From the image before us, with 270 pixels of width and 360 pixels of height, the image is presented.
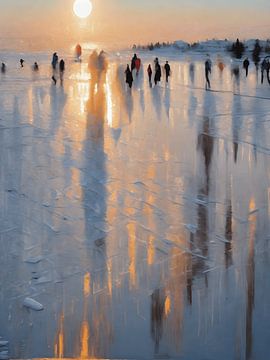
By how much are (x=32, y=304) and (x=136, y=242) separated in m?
1.65

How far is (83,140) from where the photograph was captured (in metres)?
12.1

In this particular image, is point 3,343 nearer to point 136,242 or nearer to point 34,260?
point 34,260

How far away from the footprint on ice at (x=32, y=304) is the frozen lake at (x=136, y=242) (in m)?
0.06

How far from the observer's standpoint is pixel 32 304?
4.83 m

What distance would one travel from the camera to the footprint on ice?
477cm

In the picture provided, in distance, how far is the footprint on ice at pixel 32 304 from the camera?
4.77 m

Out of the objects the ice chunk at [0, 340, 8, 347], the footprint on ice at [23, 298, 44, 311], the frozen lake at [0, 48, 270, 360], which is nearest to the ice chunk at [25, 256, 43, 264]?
the frozen lake at [0, 48, 270, 360]

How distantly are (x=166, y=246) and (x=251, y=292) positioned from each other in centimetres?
126

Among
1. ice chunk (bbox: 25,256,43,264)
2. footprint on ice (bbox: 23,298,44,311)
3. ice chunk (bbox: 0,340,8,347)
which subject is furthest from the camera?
ice chunk (bbox: 25,256,43,264)

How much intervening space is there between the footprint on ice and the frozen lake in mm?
56

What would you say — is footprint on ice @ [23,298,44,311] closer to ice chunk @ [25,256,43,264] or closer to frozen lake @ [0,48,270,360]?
frozen lake @ [0,48,270,360]

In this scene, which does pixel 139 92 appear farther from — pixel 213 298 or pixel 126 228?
pixel 213 298

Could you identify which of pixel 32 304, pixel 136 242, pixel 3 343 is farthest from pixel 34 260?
pixel 3 343

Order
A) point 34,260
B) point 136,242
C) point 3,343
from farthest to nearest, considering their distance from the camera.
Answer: point 136,242 < point 34,260 < point 3,343
